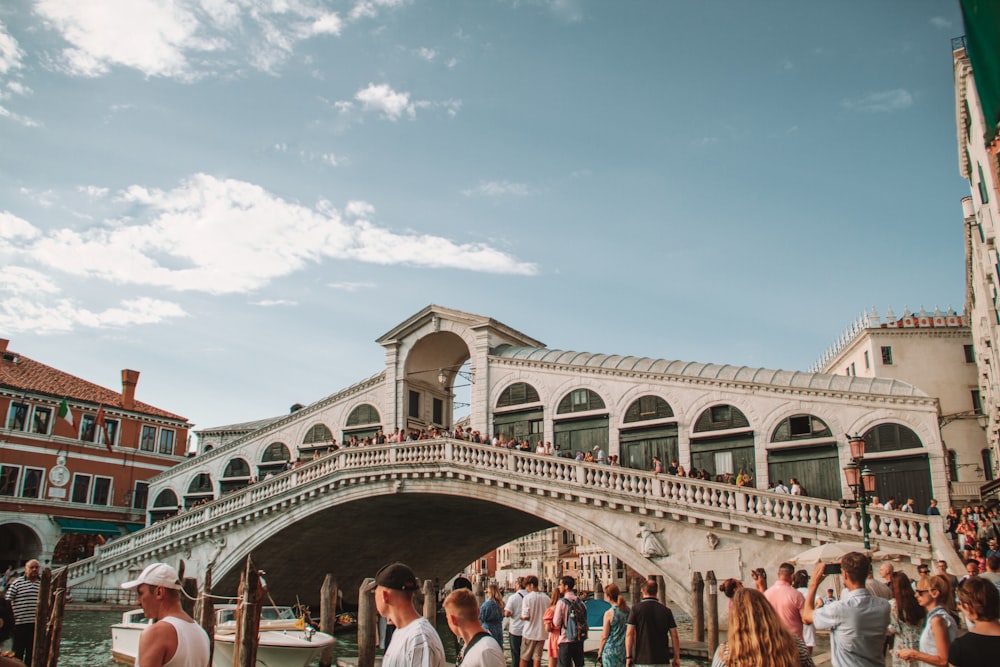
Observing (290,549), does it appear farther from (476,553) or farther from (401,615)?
(401,615)

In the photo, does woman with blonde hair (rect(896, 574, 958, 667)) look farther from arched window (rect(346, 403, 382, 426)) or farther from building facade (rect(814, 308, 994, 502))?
building facade (rect(814, 308, 994, 502))

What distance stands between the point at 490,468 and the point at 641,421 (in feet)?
17.2

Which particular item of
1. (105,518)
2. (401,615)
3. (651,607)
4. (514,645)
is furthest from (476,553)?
(401,615)

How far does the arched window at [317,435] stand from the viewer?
32531 millimetres

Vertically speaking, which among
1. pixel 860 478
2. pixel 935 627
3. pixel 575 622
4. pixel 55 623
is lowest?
pixel 55 623

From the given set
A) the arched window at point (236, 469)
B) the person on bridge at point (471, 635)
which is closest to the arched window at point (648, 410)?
the arched window at point (236, 469)

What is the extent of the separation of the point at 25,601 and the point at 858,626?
11.8 m

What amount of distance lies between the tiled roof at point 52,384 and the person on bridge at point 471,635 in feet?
112

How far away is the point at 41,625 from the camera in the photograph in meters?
12.1

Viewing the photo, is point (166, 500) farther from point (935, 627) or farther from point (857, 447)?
point (935, 627)

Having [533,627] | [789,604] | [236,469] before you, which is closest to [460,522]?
[236,469]

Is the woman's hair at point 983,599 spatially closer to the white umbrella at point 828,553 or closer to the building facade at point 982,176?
the building facade at point 982,176

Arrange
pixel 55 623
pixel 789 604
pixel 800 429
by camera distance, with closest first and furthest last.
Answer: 1. pixel 789 604
2. pixel 55 623
3. pixel 800 429

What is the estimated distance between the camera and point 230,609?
1881 centimetres
